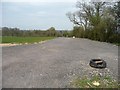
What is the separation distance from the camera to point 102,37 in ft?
90.8

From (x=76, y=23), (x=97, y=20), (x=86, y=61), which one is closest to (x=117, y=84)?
(x=86, y=61)

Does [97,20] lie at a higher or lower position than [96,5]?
lower

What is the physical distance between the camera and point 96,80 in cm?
686

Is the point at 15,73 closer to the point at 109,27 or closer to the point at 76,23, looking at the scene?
the point at 109,27

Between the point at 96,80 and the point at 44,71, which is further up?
the point at 44,71

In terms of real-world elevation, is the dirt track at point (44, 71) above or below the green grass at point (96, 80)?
above

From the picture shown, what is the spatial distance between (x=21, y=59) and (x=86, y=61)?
240 cm

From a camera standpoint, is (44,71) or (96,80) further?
(44,71)

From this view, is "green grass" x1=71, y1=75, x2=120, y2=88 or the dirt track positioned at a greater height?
the dirt track

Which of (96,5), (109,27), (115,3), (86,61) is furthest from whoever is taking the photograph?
(96,5)

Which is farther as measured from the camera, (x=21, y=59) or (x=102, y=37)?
(x=102, y=37)

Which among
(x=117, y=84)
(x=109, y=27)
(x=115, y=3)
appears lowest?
(x=117, y=84)

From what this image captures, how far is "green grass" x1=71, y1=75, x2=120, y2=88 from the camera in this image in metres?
6.46

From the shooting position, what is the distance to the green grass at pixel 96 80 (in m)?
6.46
